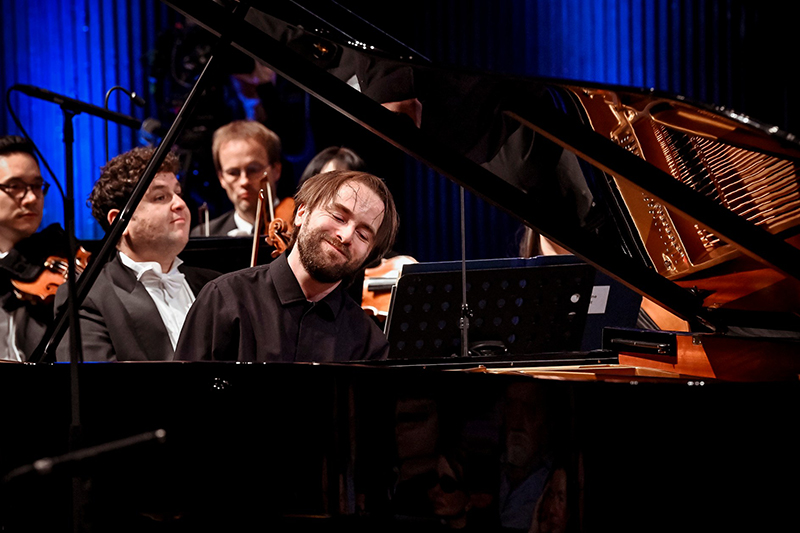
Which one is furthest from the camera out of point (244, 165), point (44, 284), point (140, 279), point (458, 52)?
point (458, 52)

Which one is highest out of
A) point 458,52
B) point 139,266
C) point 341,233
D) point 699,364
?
point 458,52

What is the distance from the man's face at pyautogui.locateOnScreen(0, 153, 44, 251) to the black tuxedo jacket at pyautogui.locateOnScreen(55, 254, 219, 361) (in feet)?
2.42

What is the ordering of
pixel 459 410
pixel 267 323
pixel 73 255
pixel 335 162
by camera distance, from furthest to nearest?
pixel 335 162, pixel 267 323, pixel 459 410, pixel 73 255

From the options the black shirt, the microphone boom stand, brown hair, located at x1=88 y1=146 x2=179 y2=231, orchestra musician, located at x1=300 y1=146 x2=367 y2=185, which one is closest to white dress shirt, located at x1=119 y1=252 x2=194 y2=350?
brown hair, located at x1=88 y1=146 x2=179 y2=231

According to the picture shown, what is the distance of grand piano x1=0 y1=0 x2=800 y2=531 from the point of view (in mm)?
1556

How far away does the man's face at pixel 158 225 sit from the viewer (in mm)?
3164

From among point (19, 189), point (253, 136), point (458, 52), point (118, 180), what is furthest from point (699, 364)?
point (458, 52)

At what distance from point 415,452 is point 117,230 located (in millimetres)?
866

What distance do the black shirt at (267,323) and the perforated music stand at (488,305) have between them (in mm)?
185

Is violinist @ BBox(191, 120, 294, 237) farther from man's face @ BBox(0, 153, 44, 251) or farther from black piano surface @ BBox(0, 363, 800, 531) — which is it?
black piano surface @ BBox(0, 363, 800, 531)

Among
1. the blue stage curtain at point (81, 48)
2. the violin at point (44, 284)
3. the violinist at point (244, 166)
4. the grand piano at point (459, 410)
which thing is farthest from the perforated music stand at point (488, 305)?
the blue stage curtain at point (81, 48)

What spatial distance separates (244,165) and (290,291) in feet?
7.03

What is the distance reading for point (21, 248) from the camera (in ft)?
11.3

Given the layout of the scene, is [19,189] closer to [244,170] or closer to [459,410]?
[244,170]
